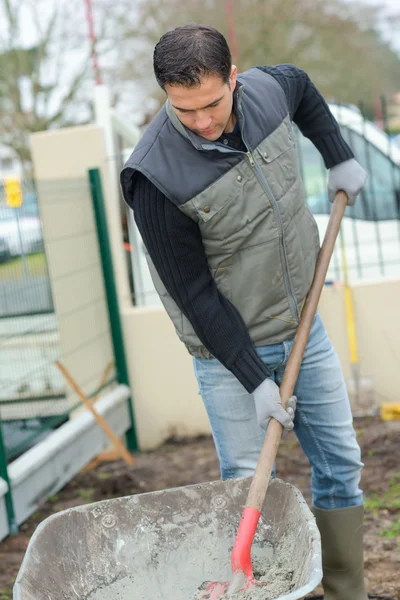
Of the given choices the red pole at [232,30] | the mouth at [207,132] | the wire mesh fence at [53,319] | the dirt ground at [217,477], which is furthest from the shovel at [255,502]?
the red pole at [232,30]

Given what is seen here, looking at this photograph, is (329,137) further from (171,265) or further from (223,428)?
(223,428)

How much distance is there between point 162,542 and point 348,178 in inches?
56.2

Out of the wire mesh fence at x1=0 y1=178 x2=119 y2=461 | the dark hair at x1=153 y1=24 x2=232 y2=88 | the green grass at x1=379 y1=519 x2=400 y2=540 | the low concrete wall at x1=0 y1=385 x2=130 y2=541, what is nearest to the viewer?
the dark hair at x1=153 y1=24 x2=232 y2=88

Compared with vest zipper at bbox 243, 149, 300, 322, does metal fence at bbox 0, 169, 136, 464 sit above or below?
below

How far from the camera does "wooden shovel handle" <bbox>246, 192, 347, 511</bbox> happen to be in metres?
2.34

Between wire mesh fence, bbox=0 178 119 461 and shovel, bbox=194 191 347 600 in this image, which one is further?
wire mesh fence, bbox=0 178 119 461

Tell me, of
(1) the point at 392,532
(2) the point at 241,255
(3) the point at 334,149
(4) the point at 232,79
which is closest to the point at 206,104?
(4) the point at 232,79

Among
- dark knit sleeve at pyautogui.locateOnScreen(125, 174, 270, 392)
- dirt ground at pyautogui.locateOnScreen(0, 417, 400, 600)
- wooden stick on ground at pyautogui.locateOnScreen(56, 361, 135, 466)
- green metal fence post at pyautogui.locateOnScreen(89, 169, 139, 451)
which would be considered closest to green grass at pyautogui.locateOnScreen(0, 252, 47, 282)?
green metal fence post at pyautogui.locateOnScreen(89, 169, 139, 451)

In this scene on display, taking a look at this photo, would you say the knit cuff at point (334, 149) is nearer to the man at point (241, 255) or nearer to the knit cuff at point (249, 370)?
the man at point (241, 255)

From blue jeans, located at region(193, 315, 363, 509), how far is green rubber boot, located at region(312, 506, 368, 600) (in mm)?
40

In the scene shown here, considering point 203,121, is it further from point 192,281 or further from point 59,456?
point 59,456

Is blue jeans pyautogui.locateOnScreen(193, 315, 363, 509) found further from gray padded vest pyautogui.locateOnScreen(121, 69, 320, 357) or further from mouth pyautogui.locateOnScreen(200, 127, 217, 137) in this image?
mouth pyautogui.locateOnScreen(200, 127, 217, 137)

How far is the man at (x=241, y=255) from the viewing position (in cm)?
237

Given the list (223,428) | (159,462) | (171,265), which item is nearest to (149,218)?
(171,265)
